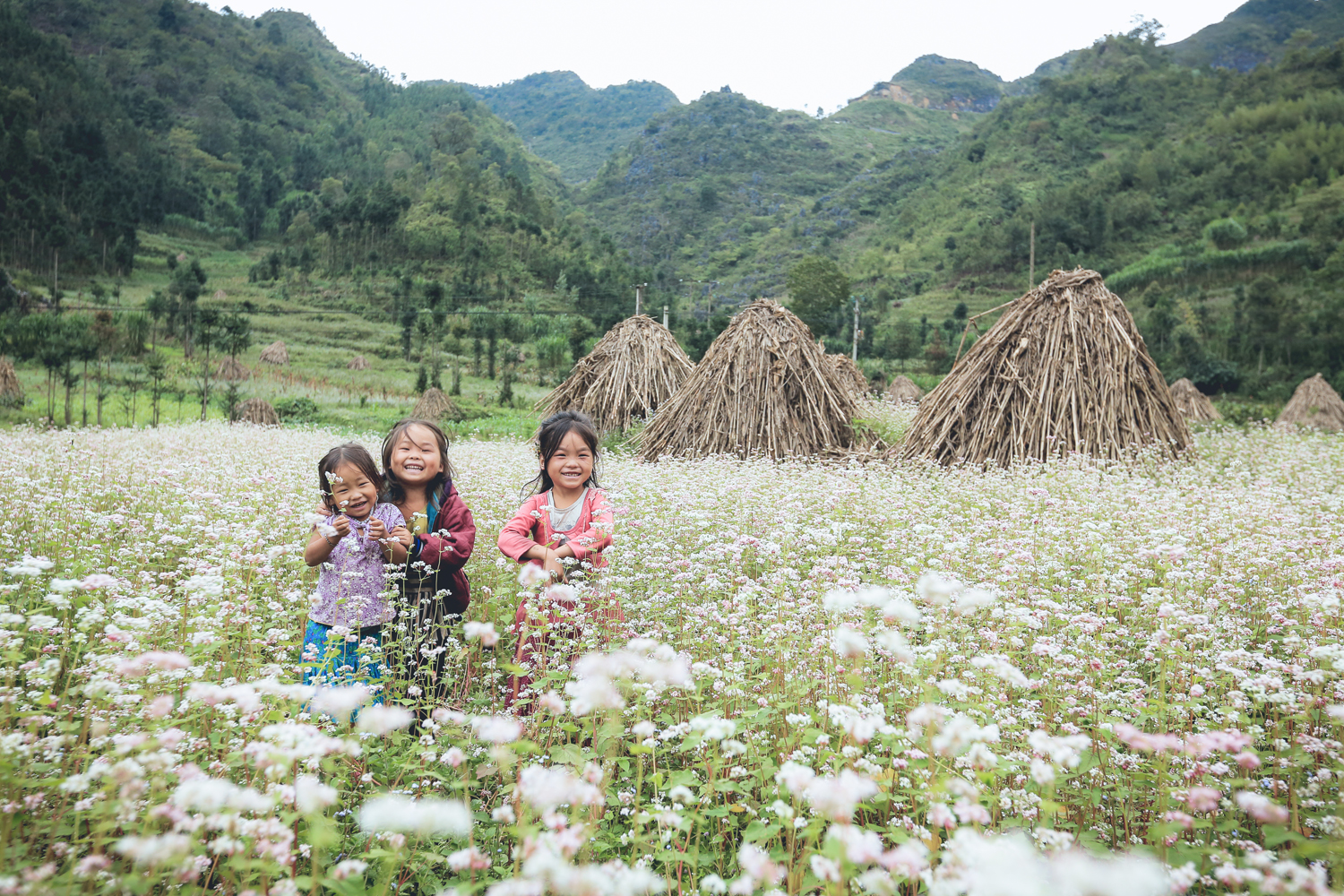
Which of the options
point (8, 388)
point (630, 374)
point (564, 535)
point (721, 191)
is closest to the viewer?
point (564, 535)

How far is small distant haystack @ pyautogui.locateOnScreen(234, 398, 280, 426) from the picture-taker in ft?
63.1

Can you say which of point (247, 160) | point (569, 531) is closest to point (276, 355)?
point (569, 531)

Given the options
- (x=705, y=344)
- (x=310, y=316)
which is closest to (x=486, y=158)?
(x=310, y=316)

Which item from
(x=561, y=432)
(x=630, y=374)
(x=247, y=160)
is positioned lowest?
(x=561, y=432)

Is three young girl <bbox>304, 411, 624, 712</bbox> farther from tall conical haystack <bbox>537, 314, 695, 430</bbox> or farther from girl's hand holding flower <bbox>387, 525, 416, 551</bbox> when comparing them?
tall conical haystack <bbox>537, 314, 695, 430</bbox>

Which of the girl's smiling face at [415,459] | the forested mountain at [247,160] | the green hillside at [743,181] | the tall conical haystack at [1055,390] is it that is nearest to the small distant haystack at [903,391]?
the tall conical haystack at [1055,390]

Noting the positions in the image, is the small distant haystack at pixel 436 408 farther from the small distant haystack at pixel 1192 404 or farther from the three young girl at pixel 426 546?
the small distant haystack at pixel 1192 404

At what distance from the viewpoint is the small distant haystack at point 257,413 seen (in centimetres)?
1923

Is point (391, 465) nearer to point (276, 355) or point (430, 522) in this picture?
point (430, 522)

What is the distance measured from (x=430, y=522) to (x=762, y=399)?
9277mm

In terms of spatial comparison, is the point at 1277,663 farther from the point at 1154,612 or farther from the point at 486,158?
the point at 486,158

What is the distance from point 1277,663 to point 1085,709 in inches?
28.2

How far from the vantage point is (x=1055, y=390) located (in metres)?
10.1

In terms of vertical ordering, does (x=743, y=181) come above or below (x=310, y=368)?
above
